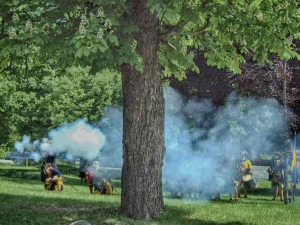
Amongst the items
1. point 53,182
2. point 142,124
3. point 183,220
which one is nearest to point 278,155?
point 53,182

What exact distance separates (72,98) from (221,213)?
1839cm

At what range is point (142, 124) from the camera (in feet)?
40.2

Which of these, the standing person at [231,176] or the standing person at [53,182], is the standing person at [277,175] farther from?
the standing person at [53,182]

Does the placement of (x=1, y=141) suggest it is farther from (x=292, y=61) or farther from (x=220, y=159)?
(x=292, y=61)

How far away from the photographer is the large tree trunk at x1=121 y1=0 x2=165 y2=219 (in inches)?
482

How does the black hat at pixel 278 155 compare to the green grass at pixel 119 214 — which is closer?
the green grass at pixel 119 214

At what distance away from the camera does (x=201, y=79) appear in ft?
76.1

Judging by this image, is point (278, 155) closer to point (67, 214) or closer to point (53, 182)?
point (53, 182)

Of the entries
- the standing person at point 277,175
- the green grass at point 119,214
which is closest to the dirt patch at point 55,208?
the green grass at point 119,214

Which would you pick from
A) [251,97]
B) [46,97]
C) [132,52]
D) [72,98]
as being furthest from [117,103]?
[132,52]

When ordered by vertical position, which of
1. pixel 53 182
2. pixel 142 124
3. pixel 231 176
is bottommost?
pixel 53 182

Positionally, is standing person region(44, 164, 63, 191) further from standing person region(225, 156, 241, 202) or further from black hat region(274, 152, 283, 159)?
black hat region(274, 152, 283, 159)

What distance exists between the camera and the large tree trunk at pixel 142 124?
1223cm

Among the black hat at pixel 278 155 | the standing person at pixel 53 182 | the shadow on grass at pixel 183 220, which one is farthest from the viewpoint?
the standing person at pixel 53 182
